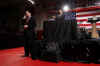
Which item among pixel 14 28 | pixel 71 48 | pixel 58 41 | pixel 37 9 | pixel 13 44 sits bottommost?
pixel 13 44

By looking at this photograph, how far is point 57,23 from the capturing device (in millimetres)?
2258

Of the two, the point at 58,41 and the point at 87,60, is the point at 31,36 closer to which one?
the point at 58,41

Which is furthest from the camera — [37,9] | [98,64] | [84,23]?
[37,9]

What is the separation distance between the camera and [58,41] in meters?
2.20

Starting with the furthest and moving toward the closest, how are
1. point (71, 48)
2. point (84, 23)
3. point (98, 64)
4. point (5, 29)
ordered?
point (84, 23)
point (5, 29)
point (71, 48)
point (98, 64)

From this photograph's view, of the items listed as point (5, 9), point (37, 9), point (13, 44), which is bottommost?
point (13, 44)

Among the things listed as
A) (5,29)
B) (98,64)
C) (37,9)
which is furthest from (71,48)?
(37,9)

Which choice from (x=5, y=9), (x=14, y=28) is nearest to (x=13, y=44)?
(x=14, y=28)

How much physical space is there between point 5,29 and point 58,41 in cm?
381

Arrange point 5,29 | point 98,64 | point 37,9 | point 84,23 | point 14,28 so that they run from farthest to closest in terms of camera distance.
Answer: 1. point 37,9
2. point 84,23
3. point 14,28
4. point 5,29
5. point 98,64

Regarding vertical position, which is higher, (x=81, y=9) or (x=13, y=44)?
(x=81, y=9)

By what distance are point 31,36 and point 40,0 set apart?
18.5 feet

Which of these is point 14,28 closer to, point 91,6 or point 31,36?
point 31,36

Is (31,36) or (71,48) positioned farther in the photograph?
(31,36)
